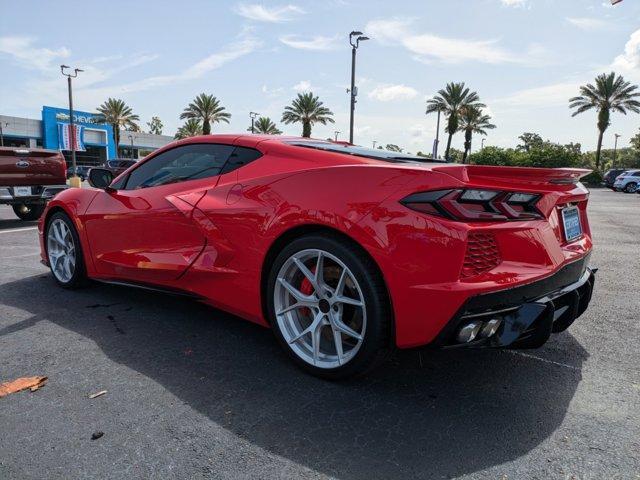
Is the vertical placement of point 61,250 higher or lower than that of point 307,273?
lower

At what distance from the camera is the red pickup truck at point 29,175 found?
28.0ft

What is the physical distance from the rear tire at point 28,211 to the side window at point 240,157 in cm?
817

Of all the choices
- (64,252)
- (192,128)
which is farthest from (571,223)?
(192,128)

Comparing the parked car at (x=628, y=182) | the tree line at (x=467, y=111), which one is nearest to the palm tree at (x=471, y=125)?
the tree line at (x=467, y=111)

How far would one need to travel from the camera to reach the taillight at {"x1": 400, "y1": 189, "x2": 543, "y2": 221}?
7.29 feet

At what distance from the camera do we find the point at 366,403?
2434 millimetres

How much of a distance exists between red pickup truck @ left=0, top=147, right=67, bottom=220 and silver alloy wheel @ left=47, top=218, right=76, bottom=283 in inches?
192

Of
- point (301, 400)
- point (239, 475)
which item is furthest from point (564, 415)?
point (239, 475)

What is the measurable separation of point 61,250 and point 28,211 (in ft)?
21.6

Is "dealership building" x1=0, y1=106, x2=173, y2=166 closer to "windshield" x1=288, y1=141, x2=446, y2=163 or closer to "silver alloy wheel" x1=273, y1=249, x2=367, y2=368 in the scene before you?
"windshield" x1=288, y1=141, x2=446, y2=163

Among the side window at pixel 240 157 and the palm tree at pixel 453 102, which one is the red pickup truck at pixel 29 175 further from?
the palm tree at pixel 453 102

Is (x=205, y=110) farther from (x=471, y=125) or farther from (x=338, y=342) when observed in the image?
(x=338, y=342)

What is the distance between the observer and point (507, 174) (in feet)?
7.93

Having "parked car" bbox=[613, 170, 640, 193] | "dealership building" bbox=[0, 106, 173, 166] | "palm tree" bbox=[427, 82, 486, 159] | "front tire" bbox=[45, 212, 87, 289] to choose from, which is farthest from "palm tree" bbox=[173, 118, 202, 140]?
"front tire" bbox=[45, 212, 87, 289]
